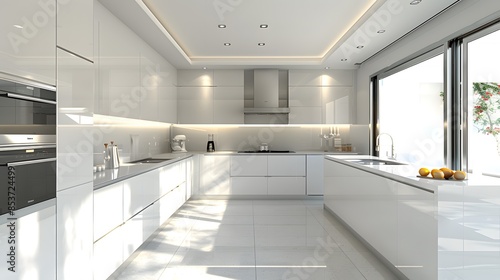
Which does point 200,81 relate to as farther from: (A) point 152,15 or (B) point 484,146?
(B) point 484,146

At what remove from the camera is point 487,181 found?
2355mm

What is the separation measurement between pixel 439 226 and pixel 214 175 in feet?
14.8

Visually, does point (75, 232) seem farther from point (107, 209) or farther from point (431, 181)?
point (431, 181)

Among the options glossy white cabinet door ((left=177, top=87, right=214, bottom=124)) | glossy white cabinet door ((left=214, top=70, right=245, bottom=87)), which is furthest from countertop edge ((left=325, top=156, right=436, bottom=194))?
glossy white cabinet door ((left=177, top=87, right=214, bottom=124))

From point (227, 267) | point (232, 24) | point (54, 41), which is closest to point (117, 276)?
point (227, 267)

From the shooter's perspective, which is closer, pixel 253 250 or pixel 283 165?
pixel 253 250

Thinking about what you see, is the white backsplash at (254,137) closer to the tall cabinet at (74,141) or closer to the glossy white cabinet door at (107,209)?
the glossy white cabinet door at (107,209)

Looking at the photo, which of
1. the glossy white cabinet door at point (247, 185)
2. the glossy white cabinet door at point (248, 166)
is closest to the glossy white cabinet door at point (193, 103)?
the glossy white cabinet door at point (248, 166)

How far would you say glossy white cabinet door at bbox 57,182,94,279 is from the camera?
1.91 m

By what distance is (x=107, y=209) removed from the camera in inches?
100

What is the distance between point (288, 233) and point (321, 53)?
328 cm

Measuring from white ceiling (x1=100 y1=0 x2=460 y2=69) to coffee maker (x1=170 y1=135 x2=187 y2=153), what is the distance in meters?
1.33

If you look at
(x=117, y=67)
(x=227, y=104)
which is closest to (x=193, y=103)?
Result: (x=227, y=104)

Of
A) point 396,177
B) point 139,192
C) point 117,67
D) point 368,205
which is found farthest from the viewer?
point 117,67
